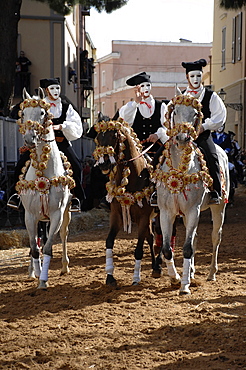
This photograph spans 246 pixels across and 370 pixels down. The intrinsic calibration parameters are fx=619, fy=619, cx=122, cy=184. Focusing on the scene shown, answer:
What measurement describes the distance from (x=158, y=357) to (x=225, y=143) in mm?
11345

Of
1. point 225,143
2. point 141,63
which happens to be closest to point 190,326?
point 225,143

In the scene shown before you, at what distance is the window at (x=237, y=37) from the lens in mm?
A: 32172

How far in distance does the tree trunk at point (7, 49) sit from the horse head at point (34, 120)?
9.43 meters

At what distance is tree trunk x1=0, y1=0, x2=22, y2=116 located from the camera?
1705 centimetres

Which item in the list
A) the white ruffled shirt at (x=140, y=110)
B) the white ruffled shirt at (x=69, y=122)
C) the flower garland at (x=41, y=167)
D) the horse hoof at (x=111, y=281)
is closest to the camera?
the flower garland at (x=41, y=167)

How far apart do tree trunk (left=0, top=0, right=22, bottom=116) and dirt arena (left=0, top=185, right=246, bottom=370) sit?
803 centimetres

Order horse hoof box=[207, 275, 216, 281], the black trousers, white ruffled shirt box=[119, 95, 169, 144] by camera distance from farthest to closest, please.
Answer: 1. white ruffled shirt box=[119, 95, 169, 144]
2. horse hoof box=[207, 275, 216, 281]
3. the black trousers

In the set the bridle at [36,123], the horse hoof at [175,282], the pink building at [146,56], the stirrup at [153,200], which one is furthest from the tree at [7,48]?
the pink building at [146,56]

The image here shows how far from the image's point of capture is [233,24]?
110 ft

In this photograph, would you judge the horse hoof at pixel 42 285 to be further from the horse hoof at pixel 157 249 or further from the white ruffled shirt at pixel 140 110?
the white ruffled shirt at pixel 140 110

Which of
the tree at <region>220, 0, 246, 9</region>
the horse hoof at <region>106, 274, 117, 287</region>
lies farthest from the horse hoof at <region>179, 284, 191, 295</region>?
the tree at <region>220, 0, 246, 9</region>

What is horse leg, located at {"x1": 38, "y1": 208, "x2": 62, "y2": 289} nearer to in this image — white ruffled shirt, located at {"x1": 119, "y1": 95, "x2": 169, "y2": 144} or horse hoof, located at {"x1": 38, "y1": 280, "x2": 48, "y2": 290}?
horse hoof, located at {"x1": 38, "y1": 280, "x2": 48, "y2": 290}

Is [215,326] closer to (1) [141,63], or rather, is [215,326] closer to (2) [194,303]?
(2) [194,303]

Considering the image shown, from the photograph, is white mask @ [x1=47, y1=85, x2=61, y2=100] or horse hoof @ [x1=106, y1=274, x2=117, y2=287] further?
white mask @ [x1=47, y1=85, x2=61, y2=100]
